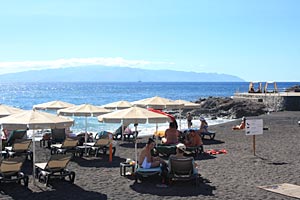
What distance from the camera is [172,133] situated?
569 inches

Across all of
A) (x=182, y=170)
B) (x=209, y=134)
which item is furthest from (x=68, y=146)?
(x=209, y=134)

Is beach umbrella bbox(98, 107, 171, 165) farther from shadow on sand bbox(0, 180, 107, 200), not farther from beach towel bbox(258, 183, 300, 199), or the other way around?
beach towel bbox(258, 183, 300, 199)

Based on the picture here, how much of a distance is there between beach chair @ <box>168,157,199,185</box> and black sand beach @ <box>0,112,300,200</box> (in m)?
0.21

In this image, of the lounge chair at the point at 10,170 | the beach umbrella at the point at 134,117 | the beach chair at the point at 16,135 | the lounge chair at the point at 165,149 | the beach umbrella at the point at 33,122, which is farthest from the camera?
the beach chair at the point at 16,135

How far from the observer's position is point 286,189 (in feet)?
30.6

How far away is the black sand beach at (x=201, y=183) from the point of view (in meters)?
9.00

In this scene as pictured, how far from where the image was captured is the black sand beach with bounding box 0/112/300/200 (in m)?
9.00

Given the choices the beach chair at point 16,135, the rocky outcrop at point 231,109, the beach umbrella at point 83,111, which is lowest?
the rocky outcrop at point 231,109

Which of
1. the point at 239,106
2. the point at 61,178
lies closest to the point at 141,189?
the point at 61,178

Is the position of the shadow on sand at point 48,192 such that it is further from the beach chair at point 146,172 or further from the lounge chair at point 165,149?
the lounge chair at point 165,149

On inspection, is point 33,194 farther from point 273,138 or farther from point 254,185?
point 273,138

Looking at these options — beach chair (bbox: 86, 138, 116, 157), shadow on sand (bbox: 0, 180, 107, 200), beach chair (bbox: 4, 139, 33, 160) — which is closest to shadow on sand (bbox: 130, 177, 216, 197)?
shadow on sand (bbox: 0, 180, 107, 200)

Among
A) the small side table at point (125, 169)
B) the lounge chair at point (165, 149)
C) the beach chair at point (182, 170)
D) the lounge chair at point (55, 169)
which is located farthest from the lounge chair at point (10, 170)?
the lounge chair at point (165, 149)

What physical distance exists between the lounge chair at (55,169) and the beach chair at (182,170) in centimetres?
232
